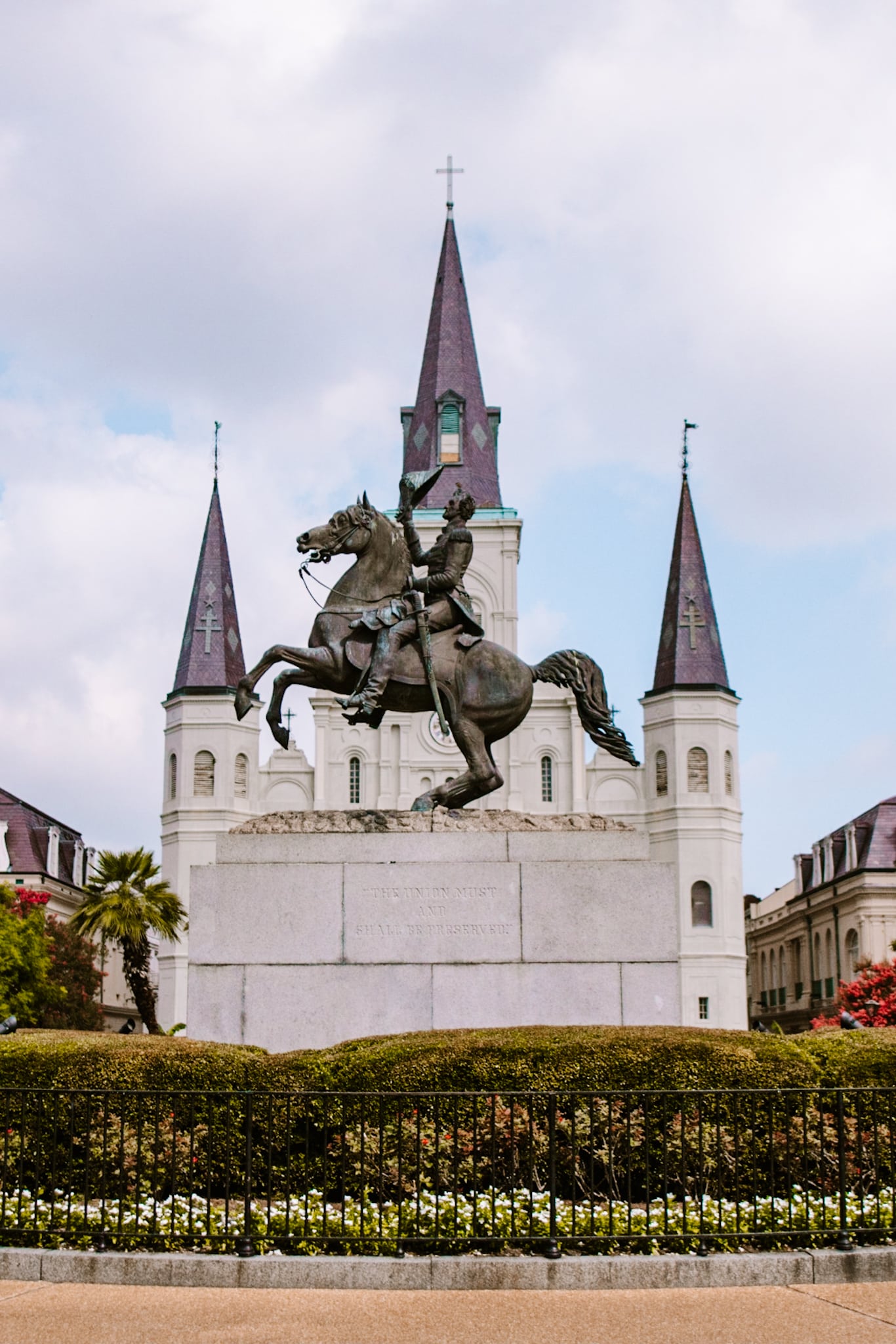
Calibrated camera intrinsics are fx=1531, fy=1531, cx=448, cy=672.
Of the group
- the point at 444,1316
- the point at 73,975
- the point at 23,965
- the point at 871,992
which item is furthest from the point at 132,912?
the point at 444,1316

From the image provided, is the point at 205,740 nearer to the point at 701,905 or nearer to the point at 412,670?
the point at 701,905

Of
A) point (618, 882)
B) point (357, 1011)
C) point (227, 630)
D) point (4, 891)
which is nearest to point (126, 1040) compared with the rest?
point (357, 1011)

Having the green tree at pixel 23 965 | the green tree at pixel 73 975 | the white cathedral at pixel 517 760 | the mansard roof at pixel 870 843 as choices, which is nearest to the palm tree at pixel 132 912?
the green tree at pixel 23 965

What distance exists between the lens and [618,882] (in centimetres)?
1480

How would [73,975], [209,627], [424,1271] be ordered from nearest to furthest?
[424,1271] → [73,975] → [209,627]

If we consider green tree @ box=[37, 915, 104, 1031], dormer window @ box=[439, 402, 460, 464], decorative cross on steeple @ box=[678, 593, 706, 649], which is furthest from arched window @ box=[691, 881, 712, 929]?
green tree @ box=[37, 915, 104, 1031]

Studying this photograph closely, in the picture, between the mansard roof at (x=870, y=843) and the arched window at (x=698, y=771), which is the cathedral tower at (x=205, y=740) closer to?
the arched window at (x=698, y=771)

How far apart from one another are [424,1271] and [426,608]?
28.1 ft

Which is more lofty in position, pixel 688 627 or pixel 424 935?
pixel 688 627

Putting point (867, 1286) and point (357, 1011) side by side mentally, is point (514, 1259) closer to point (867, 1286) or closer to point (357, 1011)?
point (867, 1286)

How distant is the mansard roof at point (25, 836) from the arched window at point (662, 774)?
1306 inches

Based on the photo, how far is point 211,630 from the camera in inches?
3278

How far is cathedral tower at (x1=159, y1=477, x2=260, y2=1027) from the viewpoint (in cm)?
8075

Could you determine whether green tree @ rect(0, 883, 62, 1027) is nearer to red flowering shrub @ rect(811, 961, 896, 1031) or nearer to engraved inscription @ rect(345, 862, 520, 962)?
red flowering shrub @ rect(811, 961, 896, 1031)
